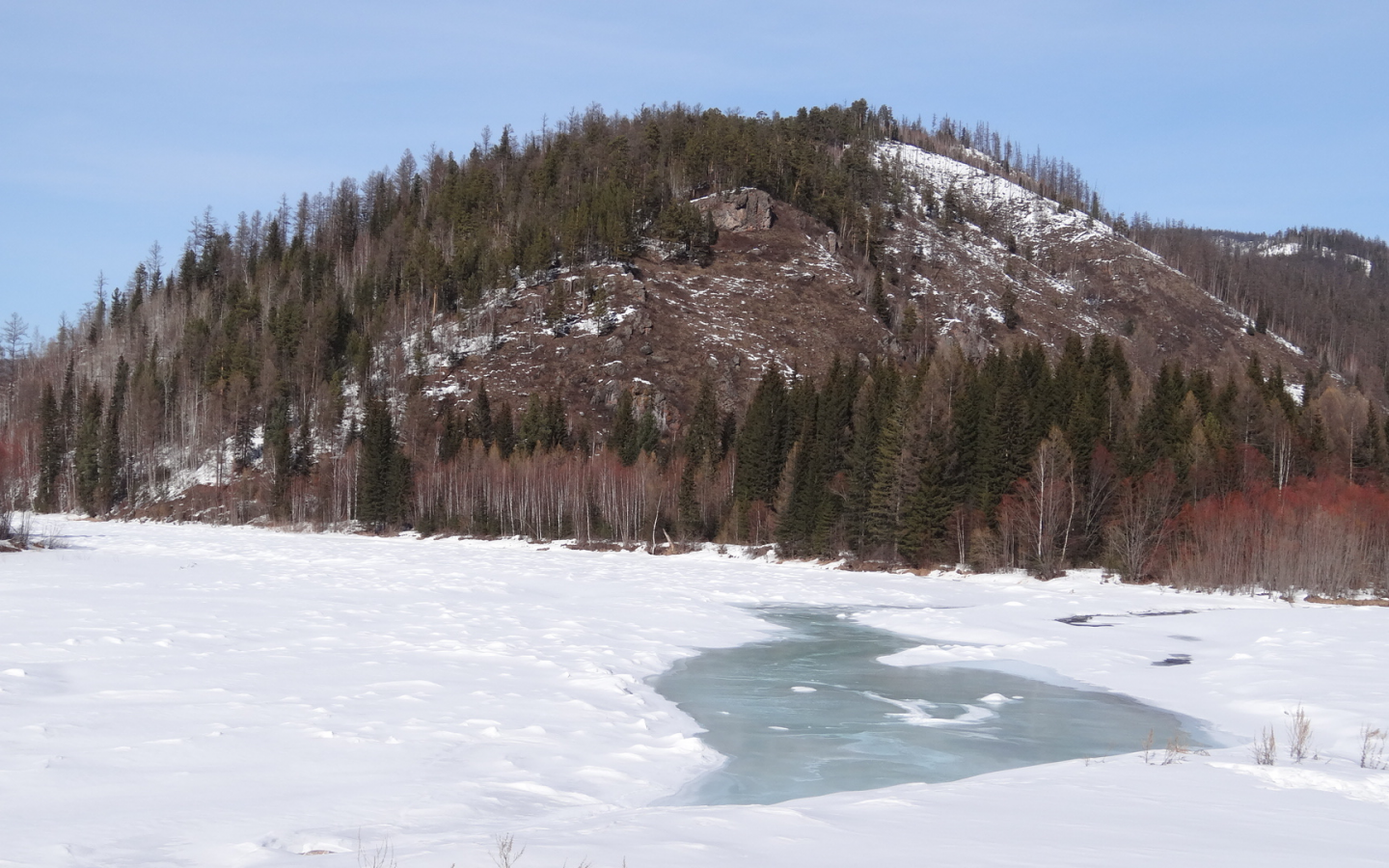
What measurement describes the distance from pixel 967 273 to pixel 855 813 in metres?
156

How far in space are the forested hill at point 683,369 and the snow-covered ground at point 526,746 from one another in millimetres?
30931

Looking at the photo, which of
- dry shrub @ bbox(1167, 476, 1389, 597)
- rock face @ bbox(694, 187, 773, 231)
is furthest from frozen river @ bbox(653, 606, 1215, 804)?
rock face @ bbox(694, 187, 773, 231)

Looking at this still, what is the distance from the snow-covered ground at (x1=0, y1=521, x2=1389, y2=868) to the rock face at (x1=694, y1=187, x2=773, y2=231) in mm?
117099

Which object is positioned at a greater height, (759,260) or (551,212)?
(551,212)

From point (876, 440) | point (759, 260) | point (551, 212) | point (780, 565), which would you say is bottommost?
point (780, 565)

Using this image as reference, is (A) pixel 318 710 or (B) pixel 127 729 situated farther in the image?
(A) pixel 318 710

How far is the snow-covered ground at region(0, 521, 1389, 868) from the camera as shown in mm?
7375

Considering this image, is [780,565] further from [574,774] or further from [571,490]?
[574,774]

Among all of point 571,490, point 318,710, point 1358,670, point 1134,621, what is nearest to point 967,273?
point 571,490

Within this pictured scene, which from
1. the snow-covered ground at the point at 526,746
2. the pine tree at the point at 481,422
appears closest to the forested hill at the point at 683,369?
the pine tree at the point at 481,422

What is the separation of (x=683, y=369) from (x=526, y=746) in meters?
97.1

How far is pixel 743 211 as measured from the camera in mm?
141125

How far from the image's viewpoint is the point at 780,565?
202ft

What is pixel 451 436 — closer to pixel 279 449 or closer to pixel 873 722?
pixel 279 449
